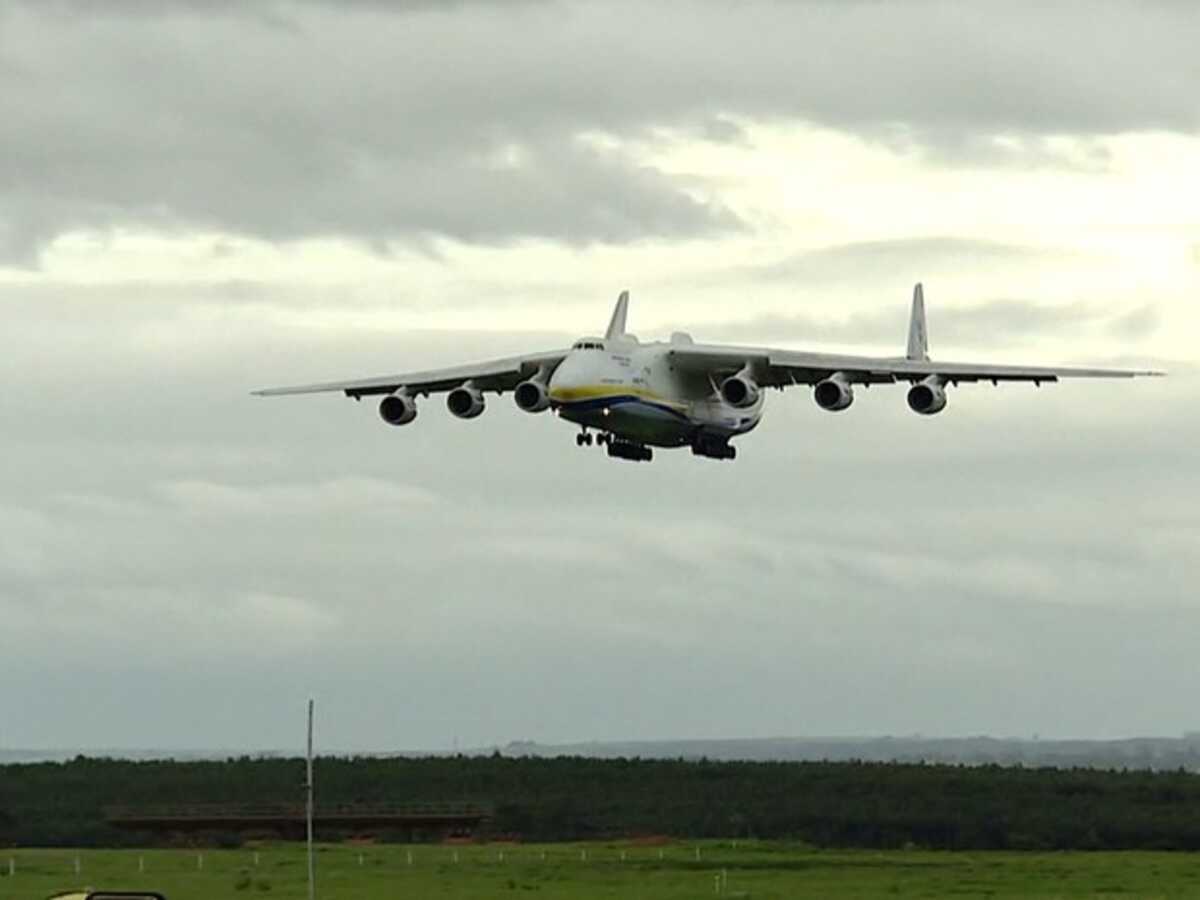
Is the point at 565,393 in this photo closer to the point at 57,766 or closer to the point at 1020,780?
the point at 1020,780

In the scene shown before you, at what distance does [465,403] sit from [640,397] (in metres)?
5.57

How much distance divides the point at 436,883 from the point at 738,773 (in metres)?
47.5

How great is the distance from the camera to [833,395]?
6750 cm

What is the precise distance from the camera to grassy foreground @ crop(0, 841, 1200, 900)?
70.2 m

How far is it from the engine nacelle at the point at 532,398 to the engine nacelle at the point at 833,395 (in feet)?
21.7

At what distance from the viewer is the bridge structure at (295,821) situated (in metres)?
98.4

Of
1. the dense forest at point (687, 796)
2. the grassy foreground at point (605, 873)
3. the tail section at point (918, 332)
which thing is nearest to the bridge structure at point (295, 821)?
the dense forest at point (687, 796)

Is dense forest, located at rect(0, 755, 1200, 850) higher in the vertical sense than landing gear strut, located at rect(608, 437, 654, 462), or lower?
lower

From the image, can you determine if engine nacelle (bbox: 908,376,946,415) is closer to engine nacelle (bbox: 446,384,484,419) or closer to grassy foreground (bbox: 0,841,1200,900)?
engine nacelle (bbox: 446,384,484,419)

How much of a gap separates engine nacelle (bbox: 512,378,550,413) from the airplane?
24 millimetres

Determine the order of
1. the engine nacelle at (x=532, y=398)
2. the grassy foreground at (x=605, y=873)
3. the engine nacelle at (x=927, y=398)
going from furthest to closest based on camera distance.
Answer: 1. the grassy foreground at (x=605, y=873)
2. the engine nacelle at (x=532, y=398)
3. the engine nacelle at (x=927, y=398)

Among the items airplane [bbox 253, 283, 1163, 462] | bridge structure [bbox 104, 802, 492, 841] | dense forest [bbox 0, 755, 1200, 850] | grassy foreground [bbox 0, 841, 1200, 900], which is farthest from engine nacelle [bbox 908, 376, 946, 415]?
bridge structure [bbox 104, 802, 492, 841]

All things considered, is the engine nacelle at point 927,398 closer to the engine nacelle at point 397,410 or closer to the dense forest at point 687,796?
the engine nacelle at point 397,410

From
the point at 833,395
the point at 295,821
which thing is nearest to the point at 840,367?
the point at 833,395
